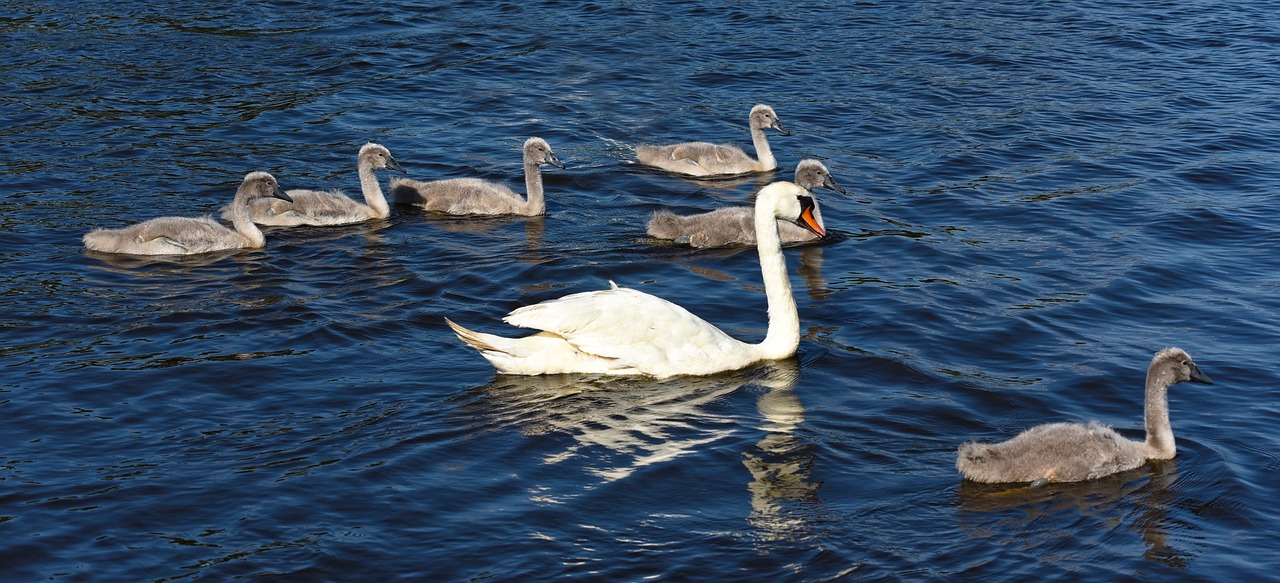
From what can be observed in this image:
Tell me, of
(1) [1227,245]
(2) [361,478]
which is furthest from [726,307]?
(1) [1227,245]

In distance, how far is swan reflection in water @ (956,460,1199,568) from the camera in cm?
852

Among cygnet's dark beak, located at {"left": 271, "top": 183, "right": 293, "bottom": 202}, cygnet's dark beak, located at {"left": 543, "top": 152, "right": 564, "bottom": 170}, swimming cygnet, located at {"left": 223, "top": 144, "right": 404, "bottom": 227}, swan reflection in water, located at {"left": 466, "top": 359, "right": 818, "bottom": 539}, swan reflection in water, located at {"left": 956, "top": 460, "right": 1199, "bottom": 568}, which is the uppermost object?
cygnet's dark beak, located at {"left": 543, "top": 152, "right": 564, "bottom": 170}

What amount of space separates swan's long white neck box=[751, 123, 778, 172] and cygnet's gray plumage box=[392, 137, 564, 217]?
117 inches

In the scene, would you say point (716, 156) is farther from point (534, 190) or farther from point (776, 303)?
point (776, 303)

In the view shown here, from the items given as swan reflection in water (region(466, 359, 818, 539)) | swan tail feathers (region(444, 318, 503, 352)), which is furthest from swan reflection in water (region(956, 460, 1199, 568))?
swan tail feathers (region(444, 318, 503, 352))

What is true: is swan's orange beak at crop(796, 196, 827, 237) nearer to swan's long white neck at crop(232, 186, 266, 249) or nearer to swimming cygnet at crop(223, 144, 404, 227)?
swimming cygnet at crop(223, 144, 404, 227)

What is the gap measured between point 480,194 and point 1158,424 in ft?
26.2

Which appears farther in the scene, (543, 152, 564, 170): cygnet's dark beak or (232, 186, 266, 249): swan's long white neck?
(543, 152, 564, 170): cygnet's dark beak

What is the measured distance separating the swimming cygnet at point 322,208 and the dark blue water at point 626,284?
0.26 metres

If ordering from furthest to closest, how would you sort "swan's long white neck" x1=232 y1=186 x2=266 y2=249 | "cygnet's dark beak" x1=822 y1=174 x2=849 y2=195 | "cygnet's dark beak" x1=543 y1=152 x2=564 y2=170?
"cygnet's dark beak" x1=822 y1=174 x2=849 y2=195, "cygnet's dark beak" x1=543 y1=152 x2=564 y2=170, "swan's long white neck" x1=232 y1=186 x2=266 y2=249

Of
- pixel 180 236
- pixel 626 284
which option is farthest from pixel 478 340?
pixel 180 236

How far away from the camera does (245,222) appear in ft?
45.3

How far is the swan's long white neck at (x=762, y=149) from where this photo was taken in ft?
57.5

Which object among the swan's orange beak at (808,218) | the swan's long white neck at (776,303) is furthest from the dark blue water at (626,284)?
the swan's orange beak at (808,218)
